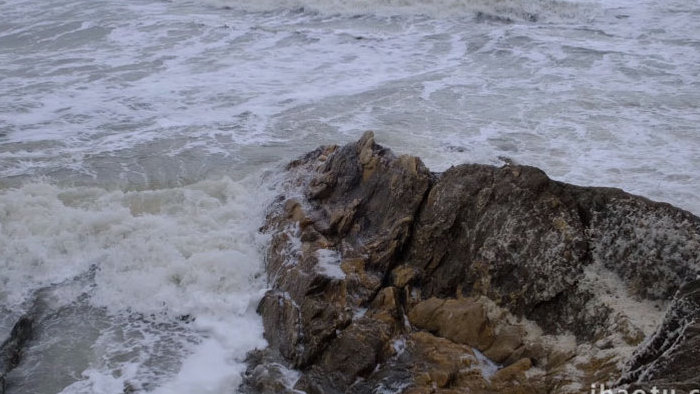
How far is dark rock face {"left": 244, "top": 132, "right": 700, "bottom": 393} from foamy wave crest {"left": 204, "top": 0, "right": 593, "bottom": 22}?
49.8 feet

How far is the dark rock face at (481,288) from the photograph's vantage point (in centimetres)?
446

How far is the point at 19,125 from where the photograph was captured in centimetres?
1075

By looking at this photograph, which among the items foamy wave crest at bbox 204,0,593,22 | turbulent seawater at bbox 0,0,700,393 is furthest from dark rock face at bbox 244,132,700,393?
foamy wave crest at bbox 204,0,593,22

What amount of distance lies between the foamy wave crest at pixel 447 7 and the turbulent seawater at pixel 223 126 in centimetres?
11

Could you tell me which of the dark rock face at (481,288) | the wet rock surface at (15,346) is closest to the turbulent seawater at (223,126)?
the wet rock surface at (15,346)

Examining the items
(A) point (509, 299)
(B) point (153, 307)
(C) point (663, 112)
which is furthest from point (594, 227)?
(C) point (663, 112)

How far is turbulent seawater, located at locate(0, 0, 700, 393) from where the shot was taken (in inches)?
239

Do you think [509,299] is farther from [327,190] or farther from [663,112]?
[663,112]

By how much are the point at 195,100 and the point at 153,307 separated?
22.5 feet

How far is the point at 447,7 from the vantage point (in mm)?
20734
